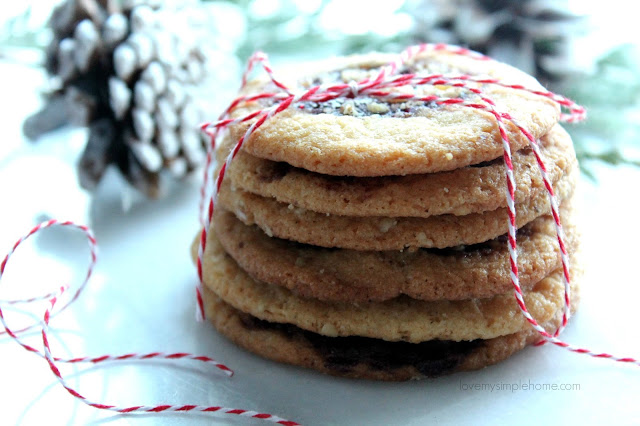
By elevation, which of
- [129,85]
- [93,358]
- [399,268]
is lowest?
[93,358]

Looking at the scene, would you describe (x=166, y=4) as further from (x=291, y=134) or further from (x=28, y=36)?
(x=291, y=134)

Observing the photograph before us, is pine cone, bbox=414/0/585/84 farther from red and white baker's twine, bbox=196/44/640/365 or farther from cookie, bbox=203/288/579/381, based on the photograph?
cookie, bbox=203/288/579/381

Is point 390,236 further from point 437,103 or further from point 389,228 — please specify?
point 437,103

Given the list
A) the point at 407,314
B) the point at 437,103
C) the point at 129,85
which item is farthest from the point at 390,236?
the point at 129,85

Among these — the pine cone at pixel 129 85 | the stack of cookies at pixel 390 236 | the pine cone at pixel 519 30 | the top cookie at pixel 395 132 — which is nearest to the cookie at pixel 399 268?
the stack of cookies at pixel 390 236

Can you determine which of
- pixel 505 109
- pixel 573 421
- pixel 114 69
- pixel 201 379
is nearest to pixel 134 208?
pixel 114 69

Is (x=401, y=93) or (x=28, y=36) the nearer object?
(x=401, y=93)
